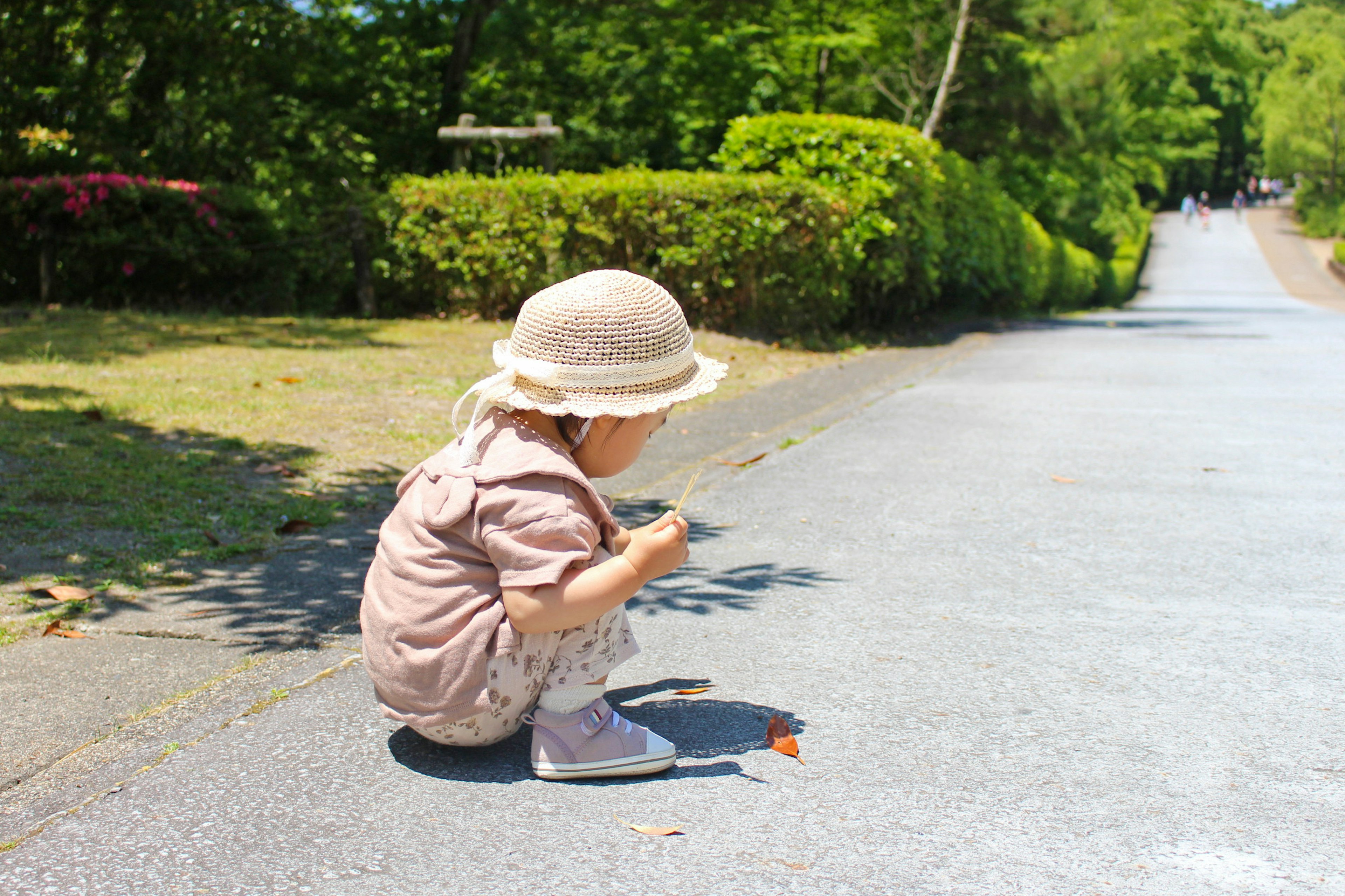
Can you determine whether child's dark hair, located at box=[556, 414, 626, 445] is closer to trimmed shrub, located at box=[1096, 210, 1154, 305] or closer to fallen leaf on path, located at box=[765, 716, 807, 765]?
fallen leaf on path, located at box=[765, 716, 807, 765]

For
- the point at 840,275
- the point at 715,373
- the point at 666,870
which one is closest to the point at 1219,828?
the point at 666,870

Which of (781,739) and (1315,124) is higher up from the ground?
(1315,124)

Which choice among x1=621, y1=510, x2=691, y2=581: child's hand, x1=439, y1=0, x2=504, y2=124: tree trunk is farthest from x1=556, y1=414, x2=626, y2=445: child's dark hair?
x1=439, y1=0, x2=504, y2=124: tree trunk

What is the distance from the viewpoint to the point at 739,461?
6242mm

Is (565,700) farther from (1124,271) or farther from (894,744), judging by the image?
(1124,271)

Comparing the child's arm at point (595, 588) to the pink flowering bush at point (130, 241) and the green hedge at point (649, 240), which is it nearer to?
the green hedge at point (649, 240)

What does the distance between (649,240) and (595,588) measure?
995 cm

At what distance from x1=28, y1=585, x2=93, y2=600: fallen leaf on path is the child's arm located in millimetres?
1965

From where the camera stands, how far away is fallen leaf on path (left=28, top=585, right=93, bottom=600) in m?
3.61

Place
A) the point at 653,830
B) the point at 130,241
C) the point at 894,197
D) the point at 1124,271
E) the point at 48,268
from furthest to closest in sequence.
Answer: the point at 1124,271 < the point at 894,197 < the point at 130,241 < the point at 48,268 < the point at 653,830

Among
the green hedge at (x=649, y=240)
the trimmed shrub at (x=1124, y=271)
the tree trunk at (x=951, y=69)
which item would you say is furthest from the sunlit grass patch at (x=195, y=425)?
the trimmed shrub at (x=1124, y=271)

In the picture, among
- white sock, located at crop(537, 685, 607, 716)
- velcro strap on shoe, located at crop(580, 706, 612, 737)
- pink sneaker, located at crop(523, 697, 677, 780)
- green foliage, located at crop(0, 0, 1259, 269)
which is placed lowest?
pink sneaker, located at crop(523, 697, 677, 780)

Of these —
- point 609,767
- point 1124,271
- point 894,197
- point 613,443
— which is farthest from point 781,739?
point 1124,271

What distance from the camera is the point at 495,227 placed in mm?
12156
